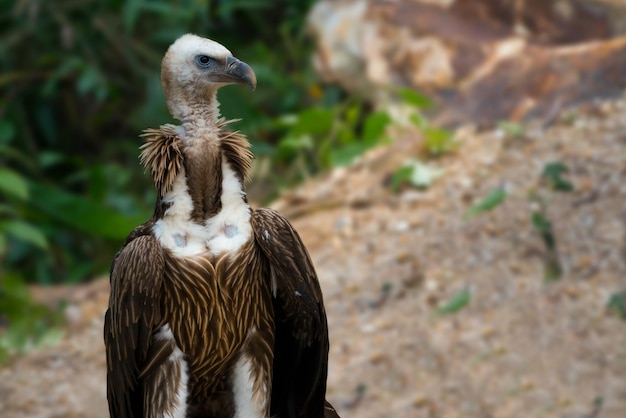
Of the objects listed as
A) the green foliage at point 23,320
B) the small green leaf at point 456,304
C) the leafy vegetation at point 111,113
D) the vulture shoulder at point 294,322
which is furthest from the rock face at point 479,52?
the vulture shoulder at point 294,322

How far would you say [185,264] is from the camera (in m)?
3.14

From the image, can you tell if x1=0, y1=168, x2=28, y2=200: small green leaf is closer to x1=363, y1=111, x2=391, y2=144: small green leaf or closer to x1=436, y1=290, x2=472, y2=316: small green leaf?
x1=363, y1=111, x2=391, y2=144: small green leaf

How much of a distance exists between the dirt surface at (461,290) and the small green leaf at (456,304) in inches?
1.0

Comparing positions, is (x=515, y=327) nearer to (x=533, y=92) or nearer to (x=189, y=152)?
(x=533, y=92)

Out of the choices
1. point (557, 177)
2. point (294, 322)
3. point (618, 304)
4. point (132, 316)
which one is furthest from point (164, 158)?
point (557, 177)

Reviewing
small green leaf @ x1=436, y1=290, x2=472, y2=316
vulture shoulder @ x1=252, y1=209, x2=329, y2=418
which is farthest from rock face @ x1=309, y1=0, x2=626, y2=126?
vulture shoulder @ x1=252, y1=209, x2=329, y2=418

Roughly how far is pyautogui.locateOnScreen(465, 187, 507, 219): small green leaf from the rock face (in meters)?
0.75

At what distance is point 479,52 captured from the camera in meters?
6.76

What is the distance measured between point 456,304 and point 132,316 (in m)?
2.36

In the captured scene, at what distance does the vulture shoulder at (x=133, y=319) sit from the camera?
3115 mm

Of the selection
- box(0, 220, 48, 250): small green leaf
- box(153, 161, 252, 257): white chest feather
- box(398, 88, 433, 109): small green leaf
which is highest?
box(398, 88, 433, 109): small green leaf

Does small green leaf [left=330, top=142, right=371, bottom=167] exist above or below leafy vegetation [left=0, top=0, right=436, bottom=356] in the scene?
below

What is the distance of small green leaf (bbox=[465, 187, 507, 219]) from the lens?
5.59 metres

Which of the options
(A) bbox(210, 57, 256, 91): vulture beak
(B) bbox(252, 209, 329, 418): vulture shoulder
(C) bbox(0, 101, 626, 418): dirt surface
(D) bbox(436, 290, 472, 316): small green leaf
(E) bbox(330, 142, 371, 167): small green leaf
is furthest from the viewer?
(E) bbox(330, 142, 371, 167): small green leaf
